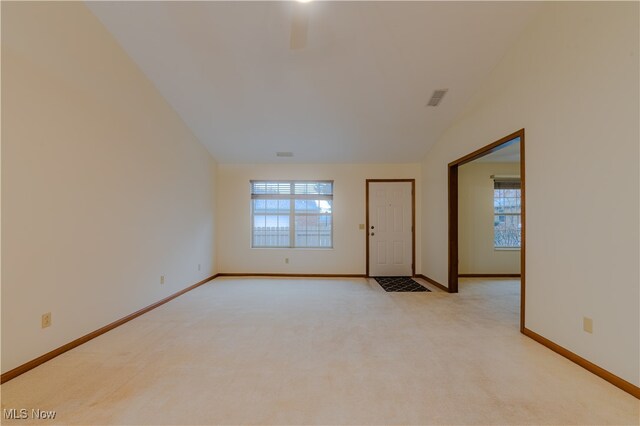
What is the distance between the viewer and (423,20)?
8.61 feet

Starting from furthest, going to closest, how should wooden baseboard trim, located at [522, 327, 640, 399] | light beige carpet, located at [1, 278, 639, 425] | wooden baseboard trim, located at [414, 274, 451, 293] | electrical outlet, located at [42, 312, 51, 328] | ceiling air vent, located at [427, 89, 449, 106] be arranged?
wooden baseboard trim, located at [414, 274, 451, 293] → ceiling air vent, located at [427, 89, 449, 106] → electrical outlet, located at [42, 312, 51, 328] → wooden baseboard trim, located at [522, 327, 640, 399] → light beige carpet, located at [1, 278, 639, 425]

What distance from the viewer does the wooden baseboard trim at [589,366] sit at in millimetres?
1823

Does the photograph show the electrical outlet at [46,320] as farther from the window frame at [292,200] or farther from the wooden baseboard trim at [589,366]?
the wooden baseboard trim at [589,366]

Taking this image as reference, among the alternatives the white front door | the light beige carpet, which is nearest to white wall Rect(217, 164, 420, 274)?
the white front door

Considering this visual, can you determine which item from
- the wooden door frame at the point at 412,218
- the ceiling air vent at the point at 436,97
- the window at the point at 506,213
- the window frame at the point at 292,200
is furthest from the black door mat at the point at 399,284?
the ceiling air vent at the point at 436,97

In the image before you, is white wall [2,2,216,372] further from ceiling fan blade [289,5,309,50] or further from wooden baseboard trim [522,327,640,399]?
wooden baseboard trim [522,327,640,399]

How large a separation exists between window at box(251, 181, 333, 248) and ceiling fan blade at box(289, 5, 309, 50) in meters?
3.78

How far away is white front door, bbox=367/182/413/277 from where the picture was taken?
5.74 meters

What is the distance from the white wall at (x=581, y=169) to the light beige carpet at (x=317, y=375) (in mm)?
399

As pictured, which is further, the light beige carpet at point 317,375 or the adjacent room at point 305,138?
the adjacent room at point 305,138

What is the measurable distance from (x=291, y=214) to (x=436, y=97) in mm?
3479

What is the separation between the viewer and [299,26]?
6.56ft

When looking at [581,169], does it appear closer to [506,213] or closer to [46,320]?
[506,213]

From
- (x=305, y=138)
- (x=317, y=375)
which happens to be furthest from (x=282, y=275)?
(x=317, y=375)
